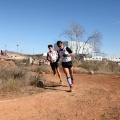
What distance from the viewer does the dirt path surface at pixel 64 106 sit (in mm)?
6078

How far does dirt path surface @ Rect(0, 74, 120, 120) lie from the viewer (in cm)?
608

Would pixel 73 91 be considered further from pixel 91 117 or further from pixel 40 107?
pixel 91 117

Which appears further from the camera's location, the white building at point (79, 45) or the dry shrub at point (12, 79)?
the white building at point (79, 45)

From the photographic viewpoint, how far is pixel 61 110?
657 cm

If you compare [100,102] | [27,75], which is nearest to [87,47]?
[27,75]

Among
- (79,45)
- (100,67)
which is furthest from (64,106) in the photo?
(79,45)

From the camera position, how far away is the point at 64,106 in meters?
6.91

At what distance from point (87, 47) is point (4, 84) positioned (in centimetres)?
3884

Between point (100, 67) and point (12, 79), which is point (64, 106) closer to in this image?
point (12, 79)

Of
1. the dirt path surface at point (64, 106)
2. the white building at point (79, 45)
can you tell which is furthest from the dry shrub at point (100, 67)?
the white building at point (79, 45)

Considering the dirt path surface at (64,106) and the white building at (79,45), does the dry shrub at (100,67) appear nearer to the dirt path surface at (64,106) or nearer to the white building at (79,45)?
the dirt path surface at (64,106)

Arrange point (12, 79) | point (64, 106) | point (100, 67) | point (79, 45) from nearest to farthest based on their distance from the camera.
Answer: point (64, 106) → point (12, 79) → point (100, 67) → point (79, 45)

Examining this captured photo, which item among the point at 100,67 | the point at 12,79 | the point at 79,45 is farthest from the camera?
the point at 79,45

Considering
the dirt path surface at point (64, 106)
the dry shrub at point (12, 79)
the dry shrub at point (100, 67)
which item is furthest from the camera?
the dry shrub at point (100, 67)
